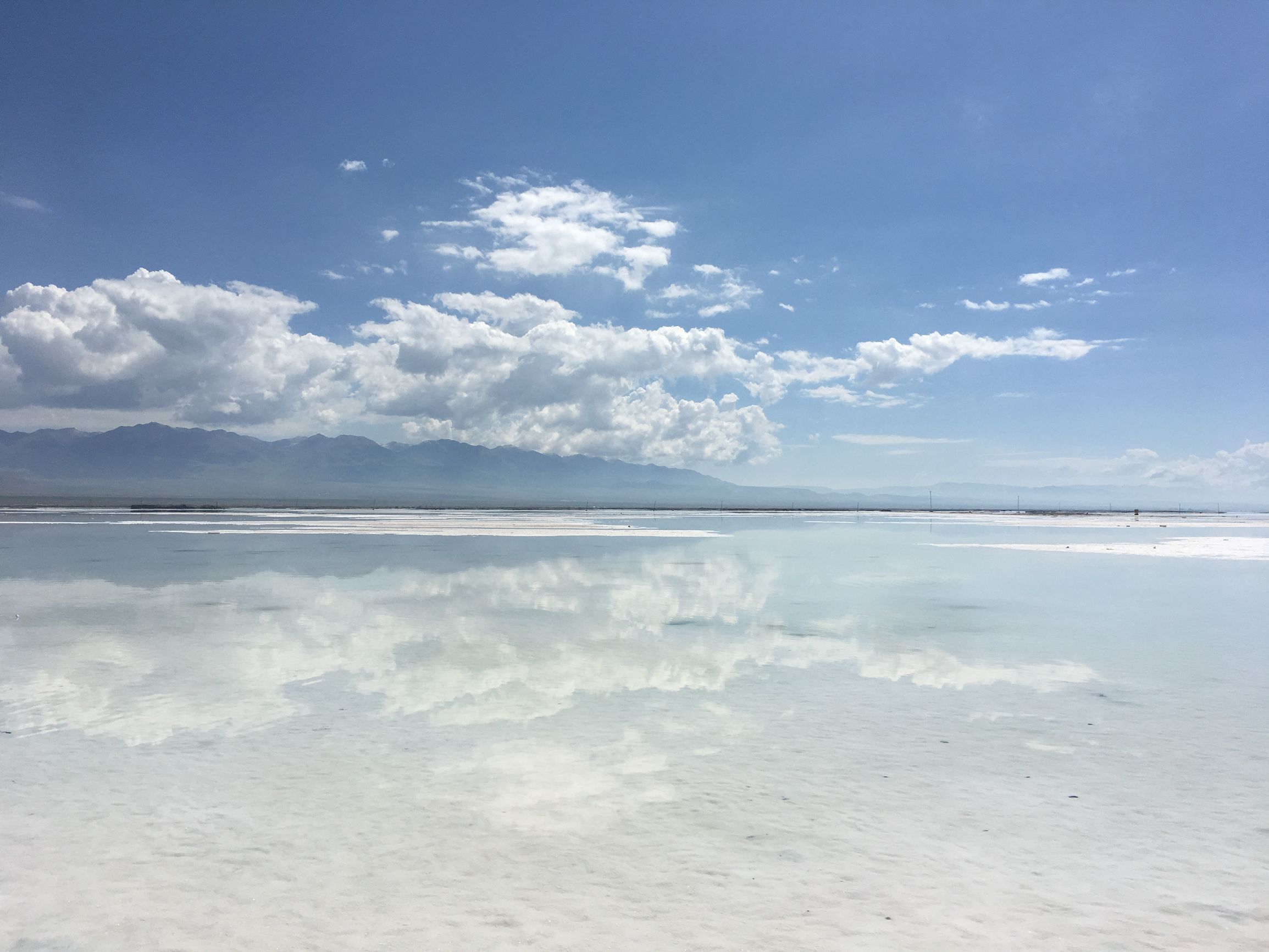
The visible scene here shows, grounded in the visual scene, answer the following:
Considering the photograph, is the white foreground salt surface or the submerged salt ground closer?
the submerged salt ground

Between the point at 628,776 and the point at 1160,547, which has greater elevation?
the point at 1160,547

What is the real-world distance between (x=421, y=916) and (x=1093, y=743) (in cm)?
846

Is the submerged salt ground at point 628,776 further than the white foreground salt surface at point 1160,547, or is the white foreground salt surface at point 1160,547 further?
the white foreground salt surface at point 1160,547

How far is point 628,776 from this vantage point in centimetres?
869

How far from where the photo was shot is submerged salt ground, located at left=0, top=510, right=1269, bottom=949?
5781 millimetres

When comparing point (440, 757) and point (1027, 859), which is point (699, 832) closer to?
point (1027, 859)

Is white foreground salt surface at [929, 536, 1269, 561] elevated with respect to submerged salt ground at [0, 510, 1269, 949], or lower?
elevated

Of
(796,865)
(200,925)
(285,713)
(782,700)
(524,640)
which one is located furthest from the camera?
(524,640)

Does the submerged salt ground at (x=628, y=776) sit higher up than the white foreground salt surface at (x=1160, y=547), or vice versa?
the white foreground salt surface at (x=1160, y=547)

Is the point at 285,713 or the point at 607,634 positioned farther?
the point at 607,634

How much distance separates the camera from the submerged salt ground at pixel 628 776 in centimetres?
578

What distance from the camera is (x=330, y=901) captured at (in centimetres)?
588

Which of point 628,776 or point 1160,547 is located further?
point 1160,547

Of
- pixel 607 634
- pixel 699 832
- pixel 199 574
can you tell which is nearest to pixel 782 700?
pixel 699 832
